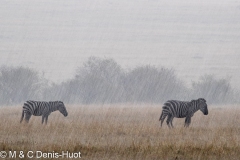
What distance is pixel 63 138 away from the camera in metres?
14.0

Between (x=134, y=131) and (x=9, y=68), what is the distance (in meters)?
52.4

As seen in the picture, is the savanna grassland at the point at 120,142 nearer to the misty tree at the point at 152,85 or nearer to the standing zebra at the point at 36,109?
the standing zebra at the point at 36,109

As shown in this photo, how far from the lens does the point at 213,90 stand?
6762cm

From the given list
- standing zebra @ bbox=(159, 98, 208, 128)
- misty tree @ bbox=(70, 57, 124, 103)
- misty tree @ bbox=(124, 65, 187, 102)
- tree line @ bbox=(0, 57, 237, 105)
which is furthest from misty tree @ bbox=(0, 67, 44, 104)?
standing zebra @ bbox=(159, 98, 208, 128)

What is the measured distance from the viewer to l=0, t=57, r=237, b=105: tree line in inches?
2432

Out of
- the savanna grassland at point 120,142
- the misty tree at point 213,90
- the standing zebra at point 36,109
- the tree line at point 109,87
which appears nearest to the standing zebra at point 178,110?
the savanna grassland at point 120,142

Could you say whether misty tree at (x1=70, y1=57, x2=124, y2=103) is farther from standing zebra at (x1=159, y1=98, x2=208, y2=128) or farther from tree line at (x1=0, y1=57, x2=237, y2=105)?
standing zebra at (x1=159, y1=98, x2=208, y2=128)

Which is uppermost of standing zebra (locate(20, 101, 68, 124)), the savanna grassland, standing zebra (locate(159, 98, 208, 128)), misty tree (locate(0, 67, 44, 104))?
misty tree (locate(0, 67, 44, 104))

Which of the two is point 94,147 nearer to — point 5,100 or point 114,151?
point 114,151

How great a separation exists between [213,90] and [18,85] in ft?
84.8

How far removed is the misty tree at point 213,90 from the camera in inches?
2630

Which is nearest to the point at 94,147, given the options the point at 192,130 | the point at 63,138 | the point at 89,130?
the point at 63,138

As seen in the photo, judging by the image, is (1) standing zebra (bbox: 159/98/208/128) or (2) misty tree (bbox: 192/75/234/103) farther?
(2) misty tree (bbox: 192/75/234/103)

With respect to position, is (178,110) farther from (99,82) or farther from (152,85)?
(152,85)
